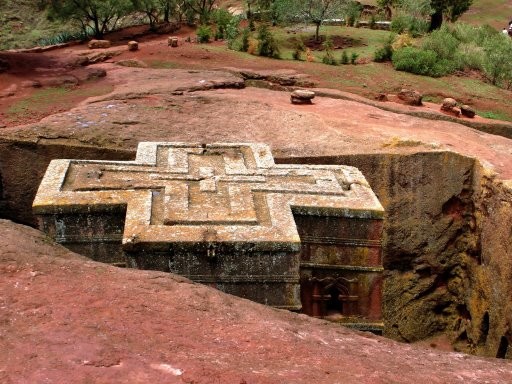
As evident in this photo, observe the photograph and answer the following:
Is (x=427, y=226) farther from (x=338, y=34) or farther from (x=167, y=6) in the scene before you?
(x=167, y=6)

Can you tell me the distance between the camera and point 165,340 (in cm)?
350

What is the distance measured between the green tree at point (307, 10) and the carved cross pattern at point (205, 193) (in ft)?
64.1

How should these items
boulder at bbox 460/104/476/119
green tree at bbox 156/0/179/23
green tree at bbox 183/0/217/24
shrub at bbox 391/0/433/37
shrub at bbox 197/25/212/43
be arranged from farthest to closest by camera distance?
1. green tree at bbox 183/0/217/24
2. green tree at bbox 156/0/179/23
3. shrub at bbox 391/0/433/37
4. shrub at bbox 197/25/212/43
5. boulder at bbox 460/104/476/119

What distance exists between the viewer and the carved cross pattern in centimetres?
599

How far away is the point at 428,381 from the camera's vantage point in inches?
134

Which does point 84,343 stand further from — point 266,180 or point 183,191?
point 266,180

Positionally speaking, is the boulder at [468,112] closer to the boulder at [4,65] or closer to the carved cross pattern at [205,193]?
the carved cross pattern at [205,193]

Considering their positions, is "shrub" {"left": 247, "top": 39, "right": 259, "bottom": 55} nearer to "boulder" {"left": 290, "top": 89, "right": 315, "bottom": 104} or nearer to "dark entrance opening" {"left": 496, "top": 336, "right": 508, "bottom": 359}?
"boulder" {"left": 290, "top": 89, "right": 315, "bottom": 104}

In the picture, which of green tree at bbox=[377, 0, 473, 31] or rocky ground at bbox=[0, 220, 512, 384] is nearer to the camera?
rocky ground at bbox=[0, 220, 512, 384]

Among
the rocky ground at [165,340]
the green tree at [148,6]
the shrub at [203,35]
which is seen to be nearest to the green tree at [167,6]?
the green tree at [148,6]

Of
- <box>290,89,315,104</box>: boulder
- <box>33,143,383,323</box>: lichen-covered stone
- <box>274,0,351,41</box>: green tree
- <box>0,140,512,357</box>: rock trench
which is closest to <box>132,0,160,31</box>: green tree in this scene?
<box>274,0,351,41</box>: green tree

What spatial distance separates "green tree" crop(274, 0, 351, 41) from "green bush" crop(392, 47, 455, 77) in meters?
6.20

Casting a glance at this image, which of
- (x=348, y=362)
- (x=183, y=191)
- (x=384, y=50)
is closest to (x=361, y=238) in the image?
(x=183, y=191)

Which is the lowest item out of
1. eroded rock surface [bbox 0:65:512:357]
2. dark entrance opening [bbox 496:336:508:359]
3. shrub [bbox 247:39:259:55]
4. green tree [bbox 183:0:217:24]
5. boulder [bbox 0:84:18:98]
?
dark entrance opening [bbox 496:336:508:359]
